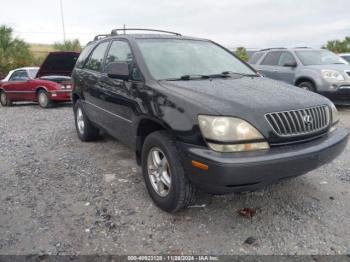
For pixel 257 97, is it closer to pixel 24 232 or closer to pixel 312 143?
pixel 312 143

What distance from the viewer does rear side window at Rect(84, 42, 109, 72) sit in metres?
4.54

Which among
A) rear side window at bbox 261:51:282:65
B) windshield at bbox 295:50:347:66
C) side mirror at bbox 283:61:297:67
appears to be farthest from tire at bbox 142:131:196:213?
rear side window at bbox 261:51:282:65

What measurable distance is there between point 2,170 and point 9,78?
8.19 metres

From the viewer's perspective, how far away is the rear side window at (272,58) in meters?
9.26

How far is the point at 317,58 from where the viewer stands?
8719mm

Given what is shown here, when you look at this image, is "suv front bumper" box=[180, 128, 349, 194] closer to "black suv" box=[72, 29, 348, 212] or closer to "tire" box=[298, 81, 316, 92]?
"black suv" box=[72, 29, 348, 212]

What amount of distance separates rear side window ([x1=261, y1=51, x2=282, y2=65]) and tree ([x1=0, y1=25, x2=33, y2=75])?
15.3m

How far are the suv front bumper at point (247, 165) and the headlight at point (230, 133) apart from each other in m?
0.06

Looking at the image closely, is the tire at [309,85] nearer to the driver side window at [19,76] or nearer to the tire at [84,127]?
the tire at [84,127]

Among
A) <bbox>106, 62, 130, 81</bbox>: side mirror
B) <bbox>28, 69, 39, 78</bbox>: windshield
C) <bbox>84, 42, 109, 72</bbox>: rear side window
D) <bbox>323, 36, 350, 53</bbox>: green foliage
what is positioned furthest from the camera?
<bbox>323, 36, 350, 53</bbox>: green foliage

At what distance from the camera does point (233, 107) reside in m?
2.57

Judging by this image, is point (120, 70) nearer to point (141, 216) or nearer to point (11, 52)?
point (141, 216)

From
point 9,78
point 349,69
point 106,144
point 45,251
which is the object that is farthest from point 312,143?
point 9,78

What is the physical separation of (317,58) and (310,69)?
2.52 ft
